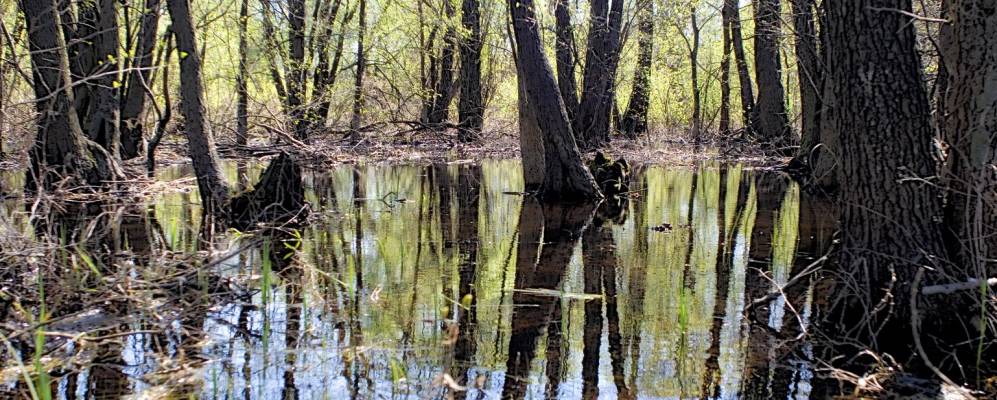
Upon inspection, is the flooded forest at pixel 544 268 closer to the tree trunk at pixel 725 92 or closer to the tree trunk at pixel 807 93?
the tree trunk at pixel 807 93

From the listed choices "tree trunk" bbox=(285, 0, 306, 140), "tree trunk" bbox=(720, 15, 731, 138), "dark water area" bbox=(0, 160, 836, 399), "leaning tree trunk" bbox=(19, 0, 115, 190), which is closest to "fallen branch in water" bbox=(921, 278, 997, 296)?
"dark water area" bbox=(0, 160, 836, 399)

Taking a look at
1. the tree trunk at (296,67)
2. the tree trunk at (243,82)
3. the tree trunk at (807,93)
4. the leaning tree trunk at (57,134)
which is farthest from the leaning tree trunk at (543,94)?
the tree trunk at (296,67)

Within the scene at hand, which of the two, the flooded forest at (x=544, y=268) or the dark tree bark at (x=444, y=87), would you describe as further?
the dark tree bark at (x=444, y=87)

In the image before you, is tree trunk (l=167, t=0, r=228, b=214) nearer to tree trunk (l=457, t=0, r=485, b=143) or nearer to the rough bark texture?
the rough bark texture

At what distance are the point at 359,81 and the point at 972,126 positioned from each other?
20307mm

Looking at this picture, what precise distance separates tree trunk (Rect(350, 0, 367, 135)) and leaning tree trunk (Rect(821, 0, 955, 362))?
62.2 feet

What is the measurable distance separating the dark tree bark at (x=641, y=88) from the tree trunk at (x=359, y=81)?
836 cm

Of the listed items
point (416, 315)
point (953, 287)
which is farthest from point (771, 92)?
point (416, 315)

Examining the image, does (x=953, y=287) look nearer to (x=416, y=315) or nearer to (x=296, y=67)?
(x=416, y=315)

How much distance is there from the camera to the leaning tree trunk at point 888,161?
4.39 m

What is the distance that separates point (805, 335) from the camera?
179 inches

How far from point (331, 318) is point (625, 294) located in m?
2.10

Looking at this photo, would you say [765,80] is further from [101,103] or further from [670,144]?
[101,103]

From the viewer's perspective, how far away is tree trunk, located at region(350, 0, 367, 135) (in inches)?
899
